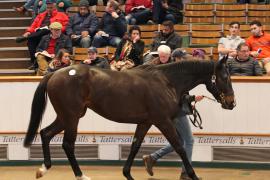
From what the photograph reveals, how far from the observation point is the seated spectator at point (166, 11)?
16891mm

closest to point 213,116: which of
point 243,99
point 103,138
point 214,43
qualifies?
point 243,99

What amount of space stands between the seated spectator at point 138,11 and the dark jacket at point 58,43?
6.99 feet

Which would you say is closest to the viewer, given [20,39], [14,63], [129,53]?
[129,53]

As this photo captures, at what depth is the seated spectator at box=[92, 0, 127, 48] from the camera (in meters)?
15.7

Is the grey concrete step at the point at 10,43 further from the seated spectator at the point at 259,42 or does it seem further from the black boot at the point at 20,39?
the seated spectator at the point at 259,42

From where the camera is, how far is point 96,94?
1138 cm

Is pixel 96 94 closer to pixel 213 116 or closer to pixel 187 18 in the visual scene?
pixel 213 116

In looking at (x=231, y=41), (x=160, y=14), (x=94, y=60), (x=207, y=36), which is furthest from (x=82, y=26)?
(x=231, y=41)

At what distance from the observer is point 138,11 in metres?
17.1

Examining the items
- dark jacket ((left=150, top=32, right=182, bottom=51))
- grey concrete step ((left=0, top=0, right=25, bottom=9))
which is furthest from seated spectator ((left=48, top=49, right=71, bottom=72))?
grey concrete step ((left=0, top=0, right=25, bottom=9))

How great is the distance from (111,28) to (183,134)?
15.3 feet

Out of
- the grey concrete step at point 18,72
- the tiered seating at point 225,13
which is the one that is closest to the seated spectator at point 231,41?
the tiered seating at point 225,13

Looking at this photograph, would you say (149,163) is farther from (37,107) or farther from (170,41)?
(170,41)

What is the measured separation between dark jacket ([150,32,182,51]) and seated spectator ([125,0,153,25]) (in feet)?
8.61
